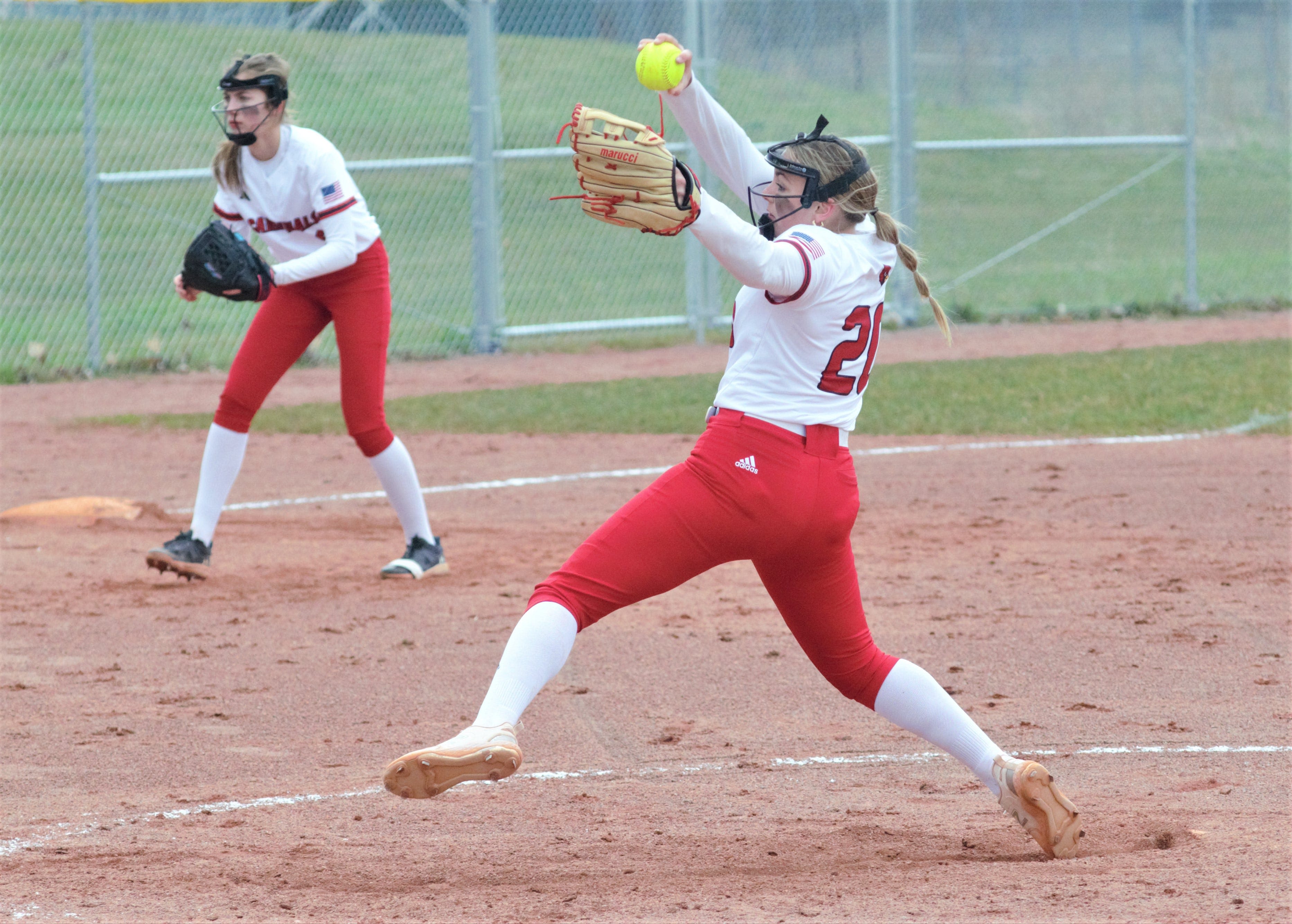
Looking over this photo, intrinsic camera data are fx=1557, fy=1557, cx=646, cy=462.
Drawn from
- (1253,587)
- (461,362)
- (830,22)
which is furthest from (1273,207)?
(1253,587)

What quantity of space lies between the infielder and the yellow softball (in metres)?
2.75

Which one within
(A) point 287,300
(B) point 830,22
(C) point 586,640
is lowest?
(C) point 586,640

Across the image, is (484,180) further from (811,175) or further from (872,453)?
(811,175)

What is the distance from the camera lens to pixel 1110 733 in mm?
4727

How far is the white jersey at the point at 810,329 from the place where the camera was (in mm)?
3451

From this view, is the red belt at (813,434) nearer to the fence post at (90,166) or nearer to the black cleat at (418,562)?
the black cleat at (418,562)

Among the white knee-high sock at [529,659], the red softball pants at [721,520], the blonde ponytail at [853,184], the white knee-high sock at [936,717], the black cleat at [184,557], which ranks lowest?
the black cleat at [184,557]

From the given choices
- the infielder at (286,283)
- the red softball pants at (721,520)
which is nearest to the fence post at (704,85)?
the infielder at (286,283)

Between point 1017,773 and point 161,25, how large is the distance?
60.3 feet

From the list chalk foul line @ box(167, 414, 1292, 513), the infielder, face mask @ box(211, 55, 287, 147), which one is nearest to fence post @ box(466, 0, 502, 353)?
chalk foul line @ box(167, 414, 1292, 513)

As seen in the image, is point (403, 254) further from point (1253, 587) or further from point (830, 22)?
point (1253, 587)

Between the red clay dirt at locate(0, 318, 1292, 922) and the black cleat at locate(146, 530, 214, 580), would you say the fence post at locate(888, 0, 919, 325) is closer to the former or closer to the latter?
the red clay dirt at locate(0, 318, 1292, 922)

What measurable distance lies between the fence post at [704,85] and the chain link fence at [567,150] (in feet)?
0.11

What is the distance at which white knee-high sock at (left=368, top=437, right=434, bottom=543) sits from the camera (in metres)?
6.68
